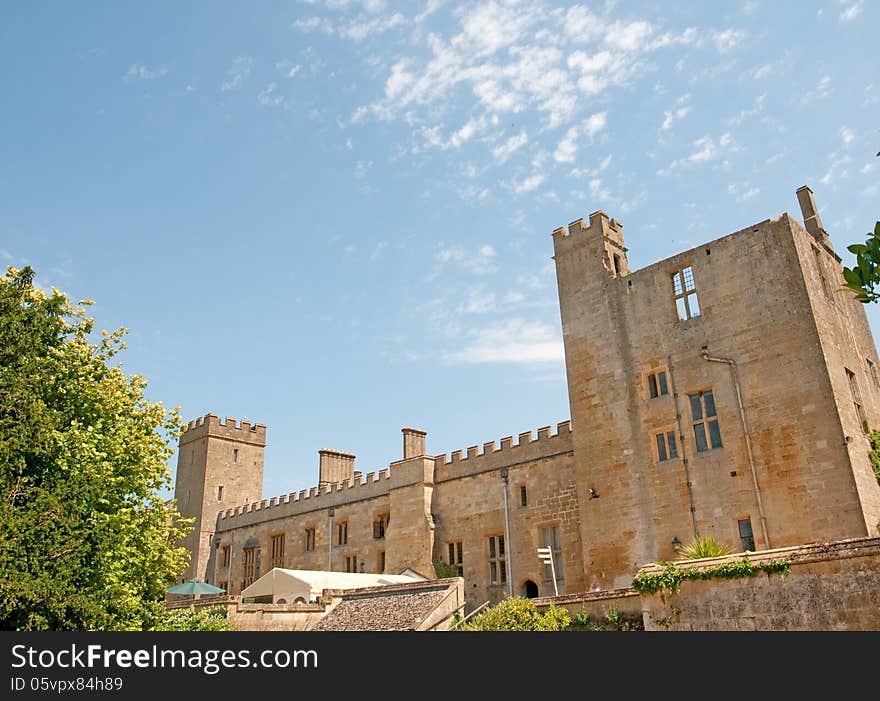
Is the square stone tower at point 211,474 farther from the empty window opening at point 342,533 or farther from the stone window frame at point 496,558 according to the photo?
the stone window frame at point 496,558

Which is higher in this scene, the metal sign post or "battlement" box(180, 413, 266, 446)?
"battlement" box(180, 413, 266, 446)

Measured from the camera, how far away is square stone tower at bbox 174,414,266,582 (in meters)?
39.2

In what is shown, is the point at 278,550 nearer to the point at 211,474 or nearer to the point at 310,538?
the point at 310,538

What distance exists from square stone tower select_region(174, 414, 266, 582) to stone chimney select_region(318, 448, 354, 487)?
6225 millimetres

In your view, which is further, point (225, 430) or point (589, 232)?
point (225, 430)

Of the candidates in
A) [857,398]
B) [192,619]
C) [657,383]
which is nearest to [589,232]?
[657,383]

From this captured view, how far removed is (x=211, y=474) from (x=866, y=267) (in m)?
38.1

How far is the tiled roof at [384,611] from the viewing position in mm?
18875

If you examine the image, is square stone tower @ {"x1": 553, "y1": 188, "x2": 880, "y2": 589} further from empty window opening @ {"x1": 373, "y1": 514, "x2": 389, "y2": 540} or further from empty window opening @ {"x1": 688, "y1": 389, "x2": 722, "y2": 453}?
empty window opening @ {"x1": 373, "y1": 514, "x2": 389, "y2": 540}

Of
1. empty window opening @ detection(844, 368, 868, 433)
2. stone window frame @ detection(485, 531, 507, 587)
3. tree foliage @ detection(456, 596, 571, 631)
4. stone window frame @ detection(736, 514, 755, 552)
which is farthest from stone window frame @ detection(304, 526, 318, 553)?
empty window opening @ detection(844, 368, 868, 433)

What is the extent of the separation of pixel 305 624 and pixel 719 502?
479 inches

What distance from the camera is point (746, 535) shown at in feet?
63.1
